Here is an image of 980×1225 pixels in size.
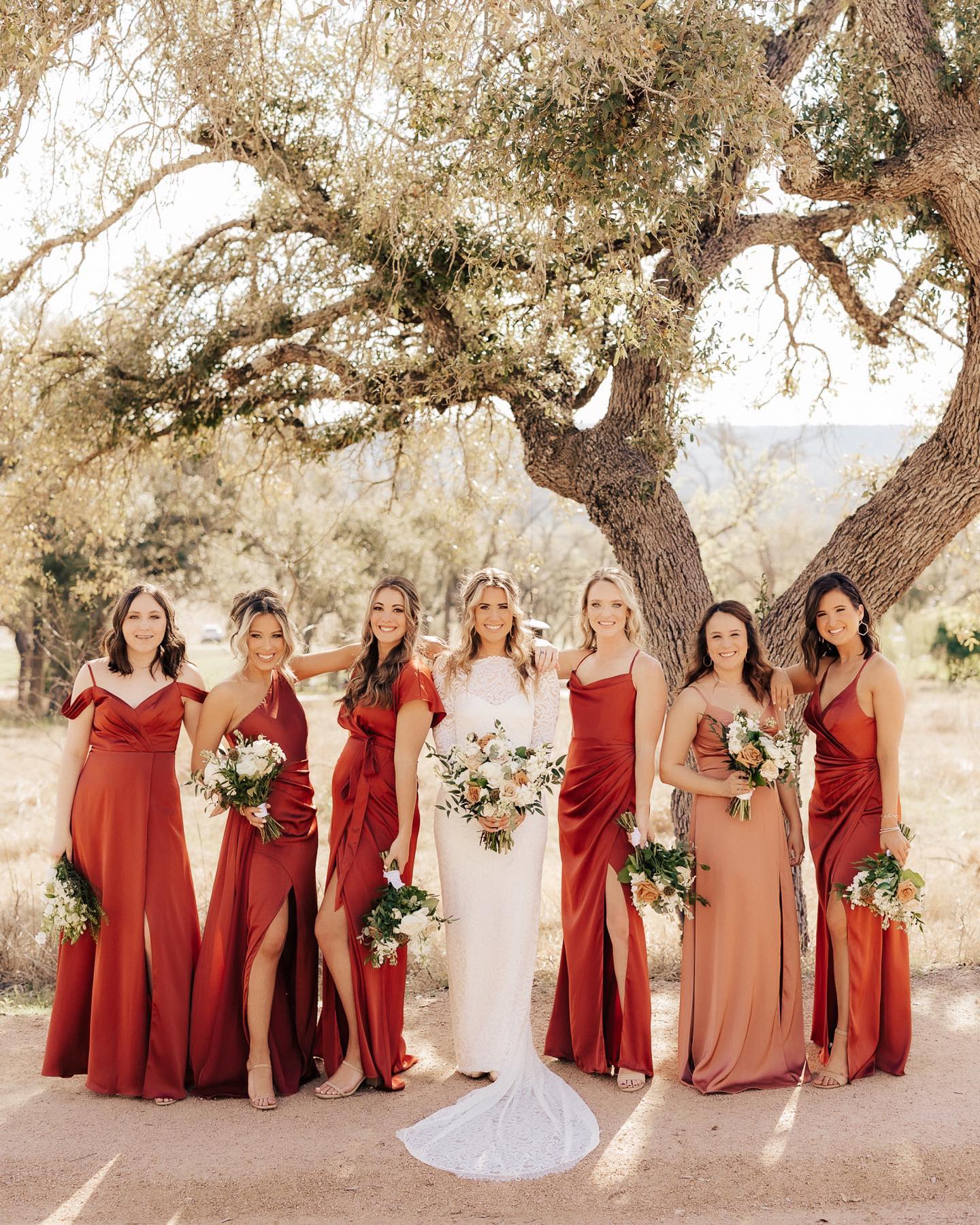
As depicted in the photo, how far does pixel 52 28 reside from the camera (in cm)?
476

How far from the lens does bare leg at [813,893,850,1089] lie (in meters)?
5.07

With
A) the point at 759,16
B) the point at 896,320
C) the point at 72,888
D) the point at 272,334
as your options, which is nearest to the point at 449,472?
the point at 272,334

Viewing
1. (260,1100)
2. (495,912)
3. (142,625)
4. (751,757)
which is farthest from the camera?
(495,912)

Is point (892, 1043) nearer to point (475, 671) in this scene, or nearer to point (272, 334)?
point (475, 671)

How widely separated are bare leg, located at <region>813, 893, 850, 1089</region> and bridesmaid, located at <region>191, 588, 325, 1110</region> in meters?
2.38

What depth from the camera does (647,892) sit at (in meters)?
4.93

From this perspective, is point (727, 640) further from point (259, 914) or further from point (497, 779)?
point (259, 914)

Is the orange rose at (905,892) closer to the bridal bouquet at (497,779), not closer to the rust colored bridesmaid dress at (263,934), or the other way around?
the bridal bouquet at (497,779)

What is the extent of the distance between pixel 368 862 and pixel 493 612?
1.27 metres

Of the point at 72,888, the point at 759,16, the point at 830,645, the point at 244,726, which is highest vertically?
the point at 759,16

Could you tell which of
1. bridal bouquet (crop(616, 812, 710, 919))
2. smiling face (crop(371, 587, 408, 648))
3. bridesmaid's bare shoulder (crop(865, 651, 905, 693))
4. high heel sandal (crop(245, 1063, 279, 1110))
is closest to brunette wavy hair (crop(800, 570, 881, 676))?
bridesmaid's bare shoulder (crop(865, 651, 905, 693))

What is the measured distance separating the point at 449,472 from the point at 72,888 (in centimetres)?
591

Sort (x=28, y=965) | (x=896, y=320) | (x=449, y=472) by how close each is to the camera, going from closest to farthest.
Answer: (x=28, y=965), (x=896, y=320), (x=449, y=472)

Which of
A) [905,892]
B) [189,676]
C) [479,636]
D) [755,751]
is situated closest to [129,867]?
[189,676]
